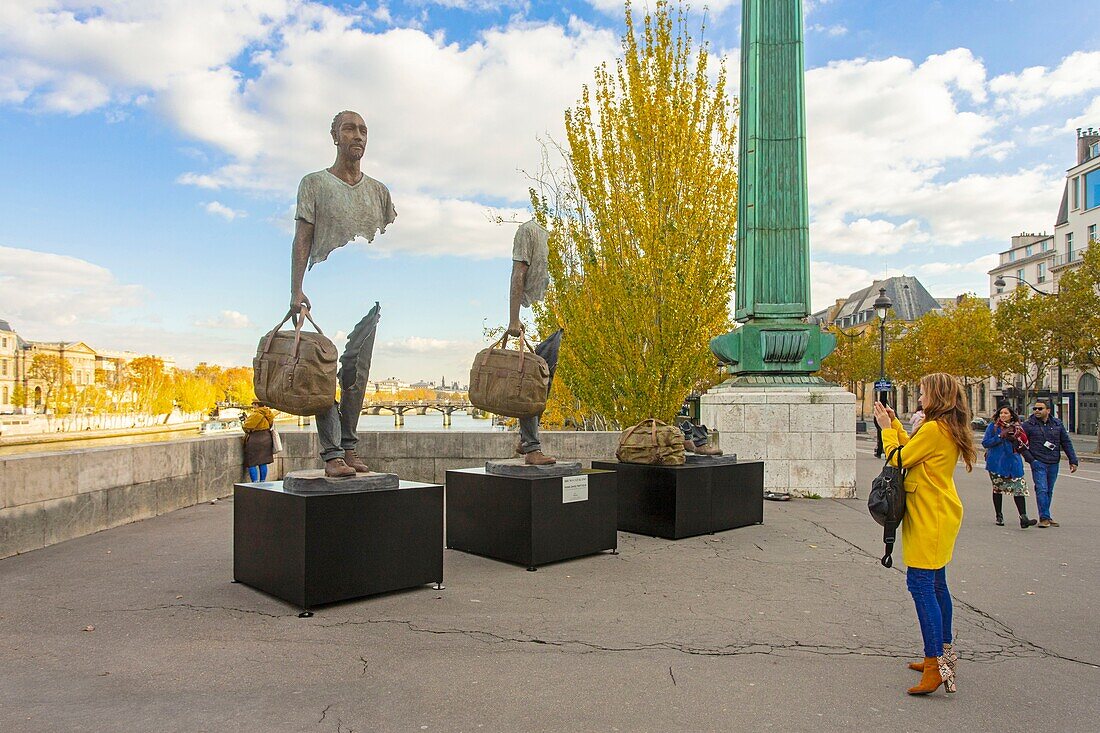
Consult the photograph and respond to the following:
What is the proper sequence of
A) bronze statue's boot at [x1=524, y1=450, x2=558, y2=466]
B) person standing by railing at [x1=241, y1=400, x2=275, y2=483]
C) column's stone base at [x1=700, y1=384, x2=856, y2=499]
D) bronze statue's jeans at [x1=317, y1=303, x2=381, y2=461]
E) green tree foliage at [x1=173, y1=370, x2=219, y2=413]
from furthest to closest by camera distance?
green tree foliage at [x1=173, y1=370, x2=219, y2=413], column's stone base at [x1=700, y1=384, x2=856, y2=499], person standing by railing at [x1=241, y1=400, x2=275, y2=483], bronze statue's boot at [x1=524, y1=450, x2=558, y2=466], bronze statue's jeans at [x1=317, y1=303, x2=381, y2=461]

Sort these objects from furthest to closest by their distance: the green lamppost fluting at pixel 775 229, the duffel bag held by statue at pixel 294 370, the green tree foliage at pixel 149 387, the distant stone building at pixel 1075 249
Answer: the green tree foliage at pixel 149 387
the distant stone building at pixel 1075 249
the green lamppost fluting at pixel 775 229
the duffel bag held by statue at pixel 294 370

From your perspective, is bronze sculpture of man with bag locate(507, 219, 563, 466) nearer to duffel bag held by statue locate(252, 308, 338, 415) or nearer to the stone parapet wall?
duffel bag held by statue locate(252, 308, 338, 415)

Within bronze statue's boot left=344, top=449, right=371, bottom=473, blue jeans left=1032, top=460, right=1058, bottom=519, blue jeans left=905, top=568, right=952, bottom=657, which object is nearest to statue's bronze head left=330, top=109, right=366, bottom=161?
bronze statue's boot left=344, top=449, right=371, bottom=473

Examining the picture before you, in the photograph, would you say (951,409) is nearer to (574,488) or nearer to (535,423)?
(574,488)

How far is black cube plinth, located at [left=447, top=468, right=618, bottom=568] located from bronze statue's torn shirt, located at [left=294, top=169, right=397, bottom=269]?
2.62 meters

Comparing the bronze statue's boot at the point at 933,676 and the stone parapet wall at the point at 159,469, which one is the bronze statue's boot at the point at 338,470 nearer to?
the stone parapet wall at the point at 159,469

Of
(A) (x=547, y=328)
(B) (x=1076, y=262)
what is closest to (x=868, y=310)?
(B) (x=1076, y=262)

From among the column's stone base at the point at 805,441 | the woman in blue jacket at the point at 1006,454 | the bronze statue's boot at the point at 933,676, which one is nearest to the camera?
the bronze statue's boot at the point at 933,676

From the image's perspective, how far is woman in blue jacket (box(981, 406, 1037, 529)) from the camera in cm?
Result: 1030

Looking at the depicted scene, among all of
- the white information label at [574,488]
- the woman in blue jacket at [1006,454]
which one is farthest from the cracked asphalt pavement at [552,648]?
the woman in blue jacket at [1006,454]

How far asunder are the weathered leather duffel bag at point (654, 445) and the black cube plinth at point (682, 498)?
3.7 inches

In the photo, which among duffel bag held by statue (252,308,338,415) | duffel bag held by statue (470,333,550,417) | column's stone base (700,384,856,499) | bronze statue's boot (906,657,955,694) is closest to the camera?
bronze statue's boot (906,657,955,694)

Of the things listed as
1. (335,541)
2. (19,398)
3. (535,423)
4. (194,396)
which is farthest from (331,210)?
(19,398)

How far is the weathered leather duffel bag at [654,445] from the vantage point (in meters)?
9.07
